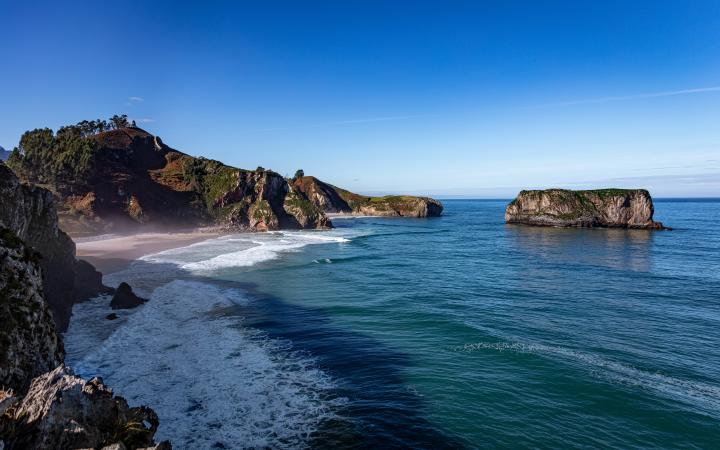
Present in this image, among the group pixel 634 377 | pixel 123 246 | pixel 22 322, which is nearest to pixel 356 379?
pixel 22 322

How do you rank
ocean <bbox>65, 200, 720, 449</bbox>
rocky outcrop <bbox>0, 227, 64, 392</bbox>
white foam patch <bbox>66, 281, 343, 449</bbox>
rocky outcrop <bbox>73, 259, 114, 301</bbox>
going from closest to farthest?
1. rocky outcrop <bbox>0, 227, 64, 392</bbox>
2. white foam patch <bbox>66, 281, 343, 449</bbox>
3. ocean <bbox>65, 200, 720, 449</bbox>
4. rocky outcrop <bbox>73, 259, 114, 301</bbox>

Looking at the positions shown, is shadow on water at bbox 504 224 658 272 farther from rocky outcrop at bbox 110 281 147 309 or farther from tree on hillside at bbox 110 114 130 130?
tree on hillside at bbox 110 114 130 130

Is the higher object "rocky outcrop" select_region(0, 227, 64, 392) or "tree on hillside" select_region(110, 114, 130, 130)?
"tree on hillside" select_region(110, 114, 130, 130)

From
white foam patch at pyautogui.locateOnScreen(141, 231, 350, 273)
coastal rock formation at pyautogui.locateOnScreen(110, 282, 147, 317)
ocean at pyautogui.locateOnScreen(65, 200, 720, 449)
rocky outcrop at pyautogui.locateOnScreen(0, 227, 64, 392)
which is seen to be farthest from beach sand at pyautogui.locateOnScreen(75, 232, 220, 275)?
rocky outcrop at pyautogui.locateOnScreen(0, 227, 64, 392)

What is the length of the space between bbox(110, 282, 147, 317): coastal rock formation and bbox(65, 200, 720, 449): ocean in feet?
3.64

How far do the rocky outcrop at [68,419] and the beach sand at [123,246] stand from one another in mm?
48316

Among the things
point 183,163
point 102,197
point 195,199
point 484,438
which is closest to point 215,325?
point 484,438

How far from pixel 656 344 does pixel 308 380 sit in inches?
955

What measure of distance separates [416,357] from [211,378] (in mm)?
12565

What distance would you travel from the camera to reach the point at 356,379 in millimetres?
22328

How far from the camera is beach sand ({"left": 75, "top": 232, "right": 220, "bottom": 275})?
2329 inches

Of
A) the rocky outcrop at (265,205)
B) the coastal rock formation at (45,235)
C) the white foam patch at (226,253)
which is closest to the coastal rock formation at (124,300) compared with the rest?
the coastal rock formation at (45,235)

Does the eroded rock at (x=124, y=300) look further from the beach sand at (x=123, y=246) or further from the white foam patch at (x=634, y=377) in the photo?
the white foam patch at (x=634, y=377)

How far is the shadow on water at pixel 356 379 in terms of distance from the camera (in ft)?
54.4
